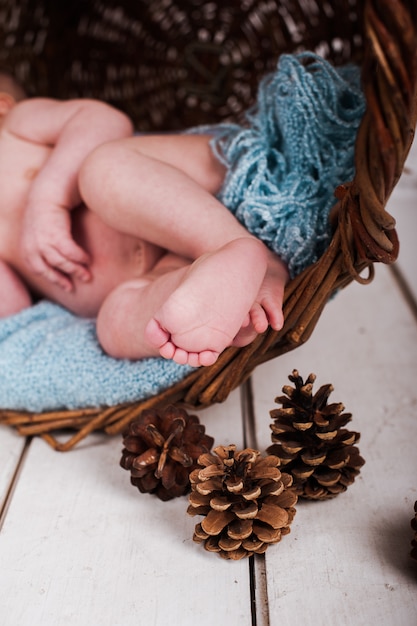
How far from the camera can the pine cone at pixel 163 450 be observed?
817mm

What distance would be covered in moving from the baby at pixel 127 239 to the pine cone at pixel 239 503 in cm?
11

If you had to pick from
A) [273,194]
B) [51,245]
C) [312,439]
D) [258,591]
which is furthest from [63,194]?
[258,591]

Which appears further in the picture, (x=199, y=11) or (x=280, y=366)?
(x=199, y=11)

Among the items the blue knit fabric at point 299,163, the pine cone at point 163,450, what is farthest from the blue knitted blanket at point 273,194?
the pine cone at point 163,450

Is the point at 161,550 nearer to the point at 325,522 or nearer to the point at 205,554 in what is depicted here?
the point at 205,554

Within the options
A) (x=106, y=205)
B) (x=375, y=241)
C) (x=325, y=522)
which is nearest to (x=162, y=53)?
(x=106, y=205)

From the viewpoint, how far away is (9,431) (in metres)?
1.02

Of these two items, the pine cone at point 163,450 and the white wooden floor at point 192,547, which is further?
the pine cone at point 163,450

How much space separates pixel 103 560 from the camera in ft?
2.50

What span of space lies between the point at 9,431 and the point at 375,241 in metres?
0.58

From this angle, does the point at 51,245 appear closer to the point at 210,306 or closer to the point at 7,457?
the point at 7,457

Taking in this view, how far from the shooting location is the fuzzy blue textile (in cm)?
95

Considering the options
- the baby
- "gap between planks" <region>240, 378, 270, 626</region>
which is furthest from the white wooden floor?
the baby

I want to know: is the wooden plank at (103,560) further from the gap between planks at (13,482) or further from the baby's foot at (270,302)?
the baby's foot at (270,302)
